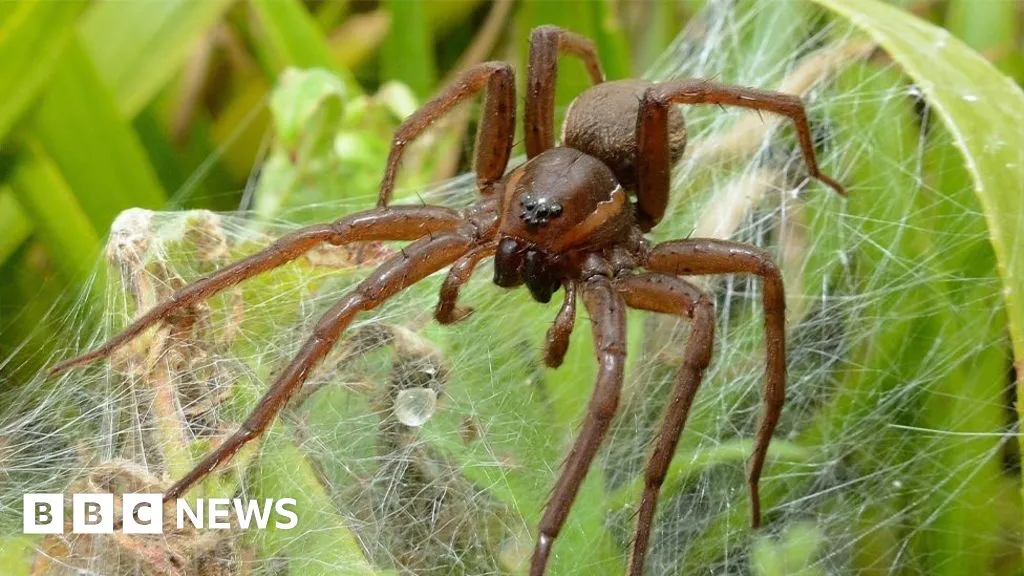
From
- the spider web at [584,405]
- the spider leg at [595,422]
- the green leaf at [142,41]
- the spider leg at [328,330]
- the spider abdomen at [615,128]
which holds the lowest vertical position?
the spider web at [584,405]

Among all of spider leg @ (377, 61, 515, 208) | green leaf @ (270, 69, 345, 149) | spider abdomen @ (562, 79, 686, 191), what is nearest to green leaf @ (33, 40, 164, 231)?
green leaf @ (270, 69, 345, 149)

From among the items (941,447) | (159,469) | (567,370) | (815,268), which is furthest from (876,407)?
(159,469)

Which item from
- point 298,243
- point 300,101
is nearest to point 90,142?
point 300,101

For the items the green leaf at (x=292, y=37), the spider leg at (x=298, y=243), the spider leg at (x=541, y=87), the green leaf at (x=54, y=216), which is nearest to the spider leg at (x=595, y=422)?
the spider leg at (x=298, y=243)

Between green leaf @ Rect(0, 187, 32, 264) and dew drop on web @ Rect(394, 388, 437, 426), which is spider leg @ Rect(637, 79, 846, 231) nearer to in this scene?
dew drop on web @ Rect(394, 388, 437, 426)

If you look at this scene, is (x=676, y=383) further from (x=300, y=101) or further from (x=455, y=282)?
(x=300, y=101)

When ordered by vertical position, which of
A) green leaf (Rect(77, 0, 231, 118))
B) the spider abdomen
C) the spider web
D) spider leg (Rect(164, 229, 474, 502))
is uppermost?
green leaf (Rect(77, 0, 231, 118))

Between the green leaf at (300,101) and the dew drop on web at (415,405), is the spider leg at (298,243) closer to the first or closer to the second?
the dew drop on web at (415,405)
